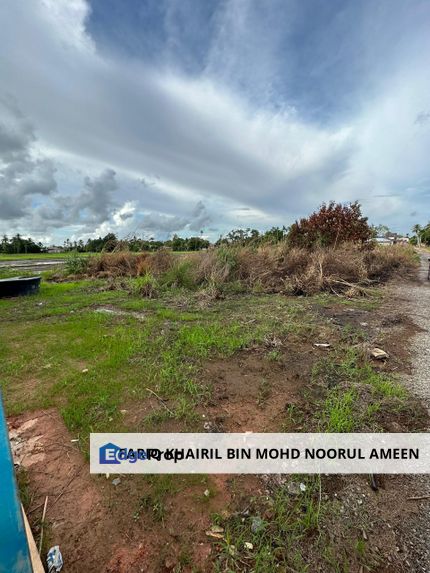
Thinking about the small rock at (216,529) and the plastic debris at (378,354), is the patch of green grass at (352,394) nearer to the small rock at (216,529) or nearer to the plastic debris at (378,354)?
the plastic debris at (378,354)

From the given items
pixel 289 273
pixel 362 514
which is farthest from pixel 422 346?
pixel 289 273

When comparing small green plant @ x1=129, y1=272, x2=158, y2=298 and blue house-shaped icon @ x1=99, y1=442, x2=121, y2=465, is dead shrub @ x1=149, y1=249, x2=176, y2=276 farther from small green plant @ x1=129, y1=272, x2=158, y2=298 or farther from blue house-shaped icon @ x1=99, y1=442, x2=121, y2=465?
blue house-shaped icon @ x1=99, y1=442, x2=121, y2=465

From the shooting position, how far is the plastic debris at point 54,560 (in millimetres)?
1520

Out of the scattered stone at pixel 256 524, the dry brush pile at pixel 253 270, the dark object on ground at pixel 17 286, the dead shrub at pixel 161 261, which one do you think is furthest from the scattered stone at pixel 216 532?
the dead shrub at pixel 161 261

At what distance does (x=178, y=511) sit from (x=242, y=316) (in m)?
4.72

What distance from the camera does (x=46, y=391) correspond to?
321 cm

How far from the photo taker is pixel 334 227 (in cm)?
1452

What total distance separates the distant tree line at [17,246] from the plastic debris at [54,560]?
53.2 meters

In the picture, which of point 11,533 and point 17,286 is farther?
point 17,286

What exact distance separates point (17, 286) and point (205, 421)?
8507mm

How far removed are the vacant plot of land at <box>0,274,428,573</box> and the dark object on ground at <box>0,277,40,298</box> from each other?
3211 mm

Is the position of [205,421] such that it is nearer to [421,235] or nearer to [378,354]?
[378,354]

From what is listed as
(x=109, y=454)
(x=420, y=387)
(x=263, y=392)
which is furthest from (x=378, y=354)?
(x=109, y=454)

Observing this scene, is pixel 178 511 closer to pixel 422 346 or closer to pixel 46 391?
pixel 46 391
